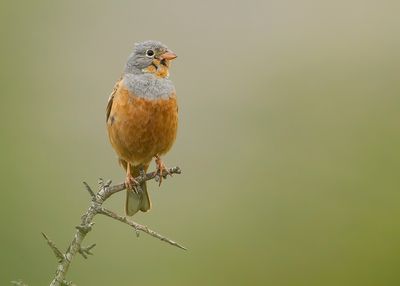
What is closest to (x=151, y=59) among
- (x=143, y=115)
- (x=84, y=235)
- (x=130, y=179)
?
(x=143, y=115)

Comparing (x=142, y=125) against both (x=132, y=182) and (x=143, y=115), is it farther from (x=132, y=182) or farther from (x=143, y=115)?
(x=132, y=182)

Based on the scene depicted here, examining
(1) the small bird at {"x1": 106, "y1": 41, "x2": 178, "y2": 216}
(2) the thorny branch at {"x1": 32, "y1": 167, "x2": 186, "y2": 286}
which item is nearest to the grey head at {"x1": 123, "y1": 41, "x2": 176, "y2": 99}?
(1) the small bird at {"x1": 106, "y1": 41, "x2": 178, "y2": 216}

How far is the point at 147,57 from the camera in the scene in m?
7.42

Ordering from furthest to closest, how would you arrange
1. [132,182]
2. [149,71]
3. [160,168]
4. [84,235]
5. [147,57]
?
[147,57]
[149,71]
[132,182]
[160,168]
[84,235]

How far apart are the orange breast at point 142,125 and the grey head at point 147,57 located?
350 millimetres

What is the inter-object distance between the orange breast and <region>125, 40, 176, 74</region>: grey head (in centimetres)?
35

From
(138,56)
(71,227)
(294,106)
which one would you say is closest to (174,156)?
(71,227)

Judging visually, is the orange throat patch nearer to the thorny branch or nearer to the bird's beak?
the bird's beak

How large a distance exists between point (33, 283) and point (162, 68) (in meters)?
2.58

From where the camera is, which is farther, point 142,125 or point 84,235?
point 142,125

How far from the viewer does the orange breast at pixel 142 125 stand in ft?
22.5

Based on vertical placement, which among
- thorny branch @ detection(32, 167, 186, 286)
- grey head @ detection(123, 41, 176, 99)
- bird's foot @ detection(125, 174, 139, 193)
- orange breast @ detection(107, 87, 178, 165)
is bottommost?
thorny branch @ detection(32, 167, 186, 286)

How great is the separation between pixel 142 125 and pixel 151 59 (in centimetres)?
76

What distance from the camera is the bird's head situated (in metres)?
7.32
